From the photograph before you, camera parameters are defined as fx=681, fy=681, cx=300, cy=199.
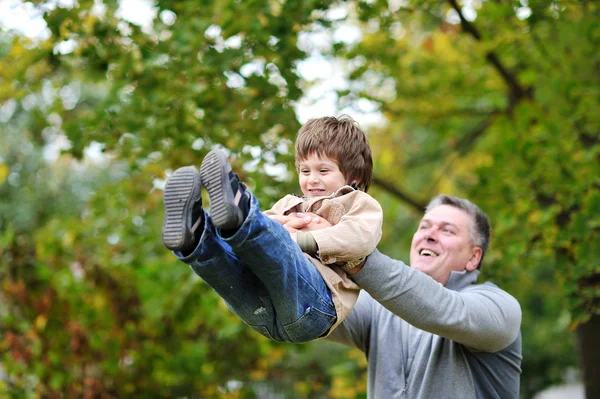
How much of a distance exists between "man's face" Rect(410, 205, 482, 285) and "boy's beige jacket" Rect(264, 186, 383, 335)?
2.11ft

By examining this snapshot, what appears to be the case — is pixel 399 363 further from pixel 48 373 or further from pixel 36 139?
pixel 36 139

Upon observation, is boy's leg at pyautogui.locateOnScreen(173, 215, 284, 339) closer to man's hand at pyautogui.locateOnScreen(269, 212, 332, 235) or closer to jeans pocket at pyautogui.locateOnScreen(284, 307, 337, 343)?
jeans pocket at pyautogui.locateOnScreen(284, 307, 337, 343)

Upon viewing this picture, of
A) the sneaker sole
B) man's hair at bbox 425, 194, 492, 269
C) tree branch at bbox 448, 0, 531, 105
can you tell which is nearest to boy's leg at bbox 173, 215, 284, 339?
the sneaker sole

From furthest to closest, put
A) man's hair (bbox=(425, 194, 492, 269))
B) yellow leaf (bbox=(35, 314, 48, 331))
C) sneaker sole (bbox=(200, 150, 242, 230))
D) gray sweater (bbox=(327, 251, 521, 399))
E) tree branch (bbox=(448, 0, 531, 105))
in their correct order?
yellow leaf (bbox=(35, 314, 48, 331)) < tree branch (bbox=(448, 0, 531, 105)) < man's hair (bbox=(425, 194, 492, 269)) < gray sweater (bbox=(327, 251, 521, 399)) < sneaker sole (bbox=(200, 150, 242, 230))

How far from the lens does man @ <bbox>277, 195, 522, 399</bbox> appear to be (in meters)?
2.08

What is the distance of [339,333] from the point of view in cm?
276

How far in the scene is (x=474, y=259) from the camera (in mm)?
2797

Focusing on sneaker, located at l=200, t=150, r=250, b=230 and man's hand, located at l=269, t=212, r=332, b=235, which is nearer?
sneaker, located at l=200, t=150, r=250, b=230

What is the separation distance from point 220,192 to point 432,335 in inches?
47.4

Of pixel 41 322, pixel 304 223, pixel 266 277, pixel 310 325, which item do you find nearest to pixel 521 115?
pixel 304 223

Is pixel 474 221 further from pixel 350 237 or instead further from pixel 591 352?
pixel 591 352

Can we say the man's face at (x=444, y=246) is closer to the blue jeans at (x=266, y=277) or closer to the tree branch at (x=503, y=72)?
the blue jeans at (x=266, y=277)

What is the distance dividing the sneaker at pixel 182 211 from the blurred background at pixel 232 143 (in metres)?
1.76

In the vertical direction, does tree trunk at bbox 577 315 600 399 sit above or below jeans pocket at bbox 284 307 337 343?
below
